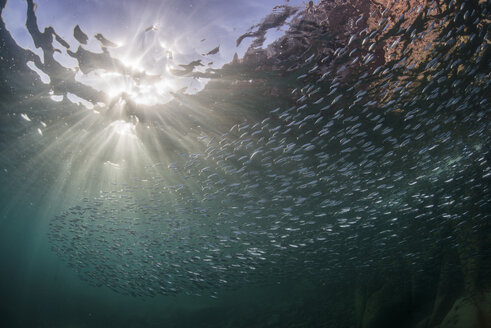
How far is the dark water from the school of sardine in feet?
0.21

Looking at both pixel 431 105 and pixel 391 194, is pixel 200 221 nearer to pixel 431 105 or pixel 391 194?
pixel 391 194

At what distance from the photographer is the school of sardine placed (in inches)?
231

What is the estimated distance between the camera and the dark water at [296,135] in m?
5.93

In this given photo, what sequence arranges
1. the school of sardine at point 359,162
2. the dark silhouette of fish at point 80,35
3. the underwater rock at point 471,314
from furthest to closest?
1. the underwater rock at point 471,314
2. the dark silhouette of fish at point 80,35
3. the school of sardine at point 359,162

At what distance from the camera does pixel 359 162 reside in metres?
10.0

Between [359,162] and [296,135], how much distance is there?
3.15m

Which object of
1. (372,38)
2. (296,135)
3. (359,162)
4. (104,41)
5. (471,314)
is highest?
(104,41)

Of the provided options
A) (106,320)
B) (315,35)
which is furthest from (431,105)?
(106,320)

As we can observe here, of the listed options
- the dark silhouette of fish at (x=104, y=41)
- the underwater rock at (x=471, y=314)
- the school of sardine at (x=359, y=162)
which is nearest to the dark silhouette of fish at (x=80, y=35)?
the dark silhouette of fish at (x=104, y=41)

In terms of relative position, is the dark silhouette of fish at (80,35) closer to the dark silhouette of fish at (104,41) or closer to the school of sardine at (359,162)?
the dark silhouette of fish at (104,41)

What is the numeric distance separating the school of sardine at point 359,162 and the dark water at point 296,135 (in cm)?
6

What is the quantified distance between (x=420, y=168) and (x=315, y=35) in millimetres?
8832

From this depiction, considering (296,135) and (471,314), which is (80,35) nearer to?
(296,135)

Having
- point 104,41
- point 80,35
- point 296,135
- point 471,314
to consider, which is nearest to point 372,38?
point 296,135
